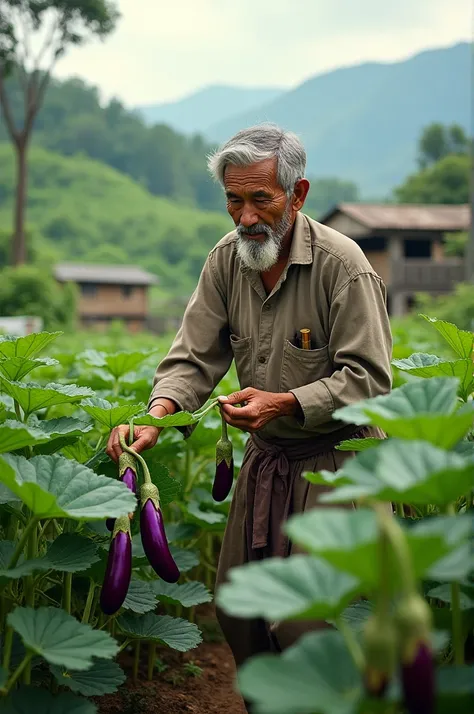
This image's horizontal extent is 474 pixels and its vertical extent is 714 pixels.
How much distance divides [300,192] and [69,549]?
1.47 meters

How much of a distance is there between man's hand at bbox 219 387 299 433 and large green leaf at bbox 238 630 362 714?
1.39 metres

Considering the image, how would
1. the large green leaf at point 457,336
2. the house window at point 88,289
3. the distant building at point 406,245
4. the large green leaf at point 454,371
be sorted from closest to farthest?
the large green leaf at point 454,371 < the large green leaf at point 457,336 < the distant building at point 406,245 < the house window at point 88,289

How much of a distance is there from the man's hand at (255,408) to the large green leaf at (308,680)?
1.39 metres

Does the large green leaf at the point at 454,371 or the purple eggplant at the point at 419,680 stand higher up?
the large green leaf at the point at 454,371

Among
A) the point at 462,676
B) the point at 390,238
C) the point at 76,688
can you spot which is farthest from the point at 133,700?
the point at 390,238

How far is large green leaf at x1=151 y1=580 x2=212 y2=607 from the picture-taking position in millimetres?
3539

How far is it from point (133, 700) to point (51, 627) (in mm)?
1482

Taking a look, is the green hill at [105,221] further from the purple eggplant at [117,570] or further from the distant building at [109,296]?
the purple eggplant at [117,570]

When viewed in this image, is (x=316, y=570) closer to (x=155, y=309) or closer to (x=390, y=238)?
(x=390, y=238)

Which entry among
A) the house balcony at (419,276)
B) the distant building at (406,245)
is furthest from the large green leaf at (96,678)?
the house balcony at (419,276)

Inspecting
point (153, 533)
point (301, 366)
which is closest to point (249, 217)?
point (301, 366)

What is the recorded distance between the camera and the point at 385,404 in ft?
7.09

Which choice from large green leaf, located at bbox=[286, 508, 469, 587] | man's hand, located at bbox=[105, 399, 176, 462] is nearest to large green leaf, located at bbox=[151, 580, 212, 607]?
man's hand, located at bbox=[105, 399, 176, 462]

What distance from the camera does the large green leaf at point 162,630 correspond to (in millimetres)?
3188
